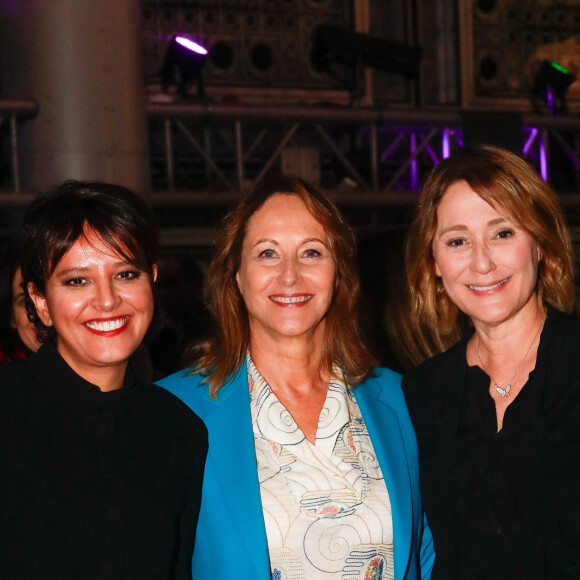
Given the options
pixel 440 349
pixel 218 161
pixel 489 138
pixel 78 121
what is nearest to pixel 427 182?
pixel 440 349

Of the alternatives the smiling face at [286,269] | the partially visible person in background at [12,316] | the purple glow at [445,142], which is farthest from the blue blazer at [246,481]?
the purple glow at [445,142]

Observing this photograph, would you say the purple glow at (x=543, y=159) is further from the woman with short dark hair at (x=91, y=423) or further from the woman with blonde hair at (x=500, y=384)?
the woman with short dark hair at (x=91, y=423)

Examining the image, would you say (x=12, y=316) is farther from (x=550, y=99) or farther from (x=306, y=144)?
(x=550, y=99)

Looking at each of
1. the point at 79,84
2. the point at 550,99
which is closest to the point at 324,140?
the point at 79,84

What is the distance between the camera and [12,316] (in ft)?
10.3

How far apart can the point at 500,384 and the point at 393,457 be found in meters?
0.33

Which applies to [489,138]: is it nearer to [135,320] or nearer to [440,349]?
[440,349]

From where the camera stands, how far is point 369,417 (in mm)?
2285

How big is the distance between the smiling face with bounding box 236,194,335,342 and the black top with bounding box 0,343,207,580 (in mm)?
403

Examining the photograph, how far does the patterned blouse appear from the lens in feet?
6.62

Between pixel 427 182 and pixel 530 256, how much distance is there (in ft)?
1.10

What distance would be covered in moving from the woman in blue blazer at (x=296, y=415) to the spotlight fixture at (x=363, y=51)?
5.04 m

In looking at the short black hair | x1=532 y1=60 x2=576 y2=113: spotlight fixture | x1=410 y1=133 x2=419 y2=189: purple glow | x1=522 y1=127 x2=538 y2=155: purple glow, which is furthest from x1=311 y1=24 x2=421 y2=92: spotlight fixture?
the short black hair

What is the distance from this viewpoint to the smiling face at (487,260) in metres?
2.07
